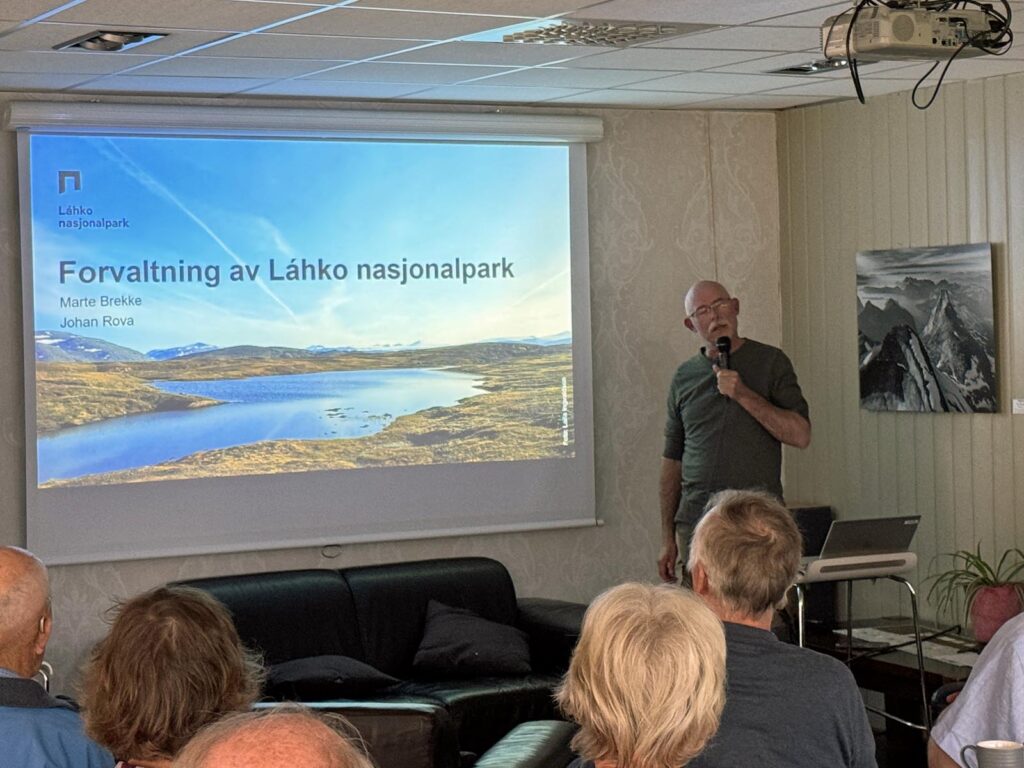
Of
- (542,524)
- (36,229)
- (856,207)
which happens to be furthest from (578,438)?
(36,229)

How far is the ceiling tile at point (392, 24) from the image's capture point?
14.7 feet

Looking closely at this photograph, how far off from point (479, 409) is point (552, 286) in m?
0.67

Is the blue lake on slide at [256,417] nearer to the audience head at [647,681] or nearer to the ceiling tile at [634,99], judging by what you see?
the ceiling tile at [634,99]

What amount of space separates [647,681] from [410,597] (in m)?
4.17

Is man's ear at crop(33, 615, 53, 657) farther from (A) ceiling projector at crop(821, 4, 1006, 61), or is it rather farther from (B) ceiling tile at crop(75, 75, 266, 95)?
(B) ceiling tile at crop(75, 75, 266, 95)

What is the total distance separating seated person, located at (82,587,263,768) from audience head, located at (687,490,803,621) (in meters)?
1.02

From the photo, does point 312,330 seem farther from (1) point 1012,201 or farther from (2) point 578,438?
(1) point 1012,201

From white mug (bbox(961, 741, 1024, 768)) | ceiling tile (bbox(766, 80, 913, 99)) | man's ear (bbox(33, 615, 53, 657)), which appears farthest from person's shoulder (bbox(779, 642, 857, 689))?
ceiling tile (bbox(766, 80, 913, 99))

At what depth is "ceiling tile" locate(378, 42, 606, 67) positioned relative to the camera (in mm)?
5145

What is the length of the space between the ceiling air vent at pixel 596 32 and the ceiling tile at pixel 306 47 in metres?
0.43

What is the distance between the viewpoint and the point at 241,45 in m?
4.98

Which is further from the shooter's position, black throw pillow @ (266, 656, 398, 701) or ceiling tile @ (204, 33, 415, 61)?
black throw pillow @ (266, 656, 398, 701)

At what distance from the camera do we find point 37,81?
569 cm

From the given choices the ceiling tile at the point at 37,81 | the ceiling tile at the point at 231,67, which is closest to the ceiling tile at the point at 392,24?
the ceiling tile at the point at 231,67
